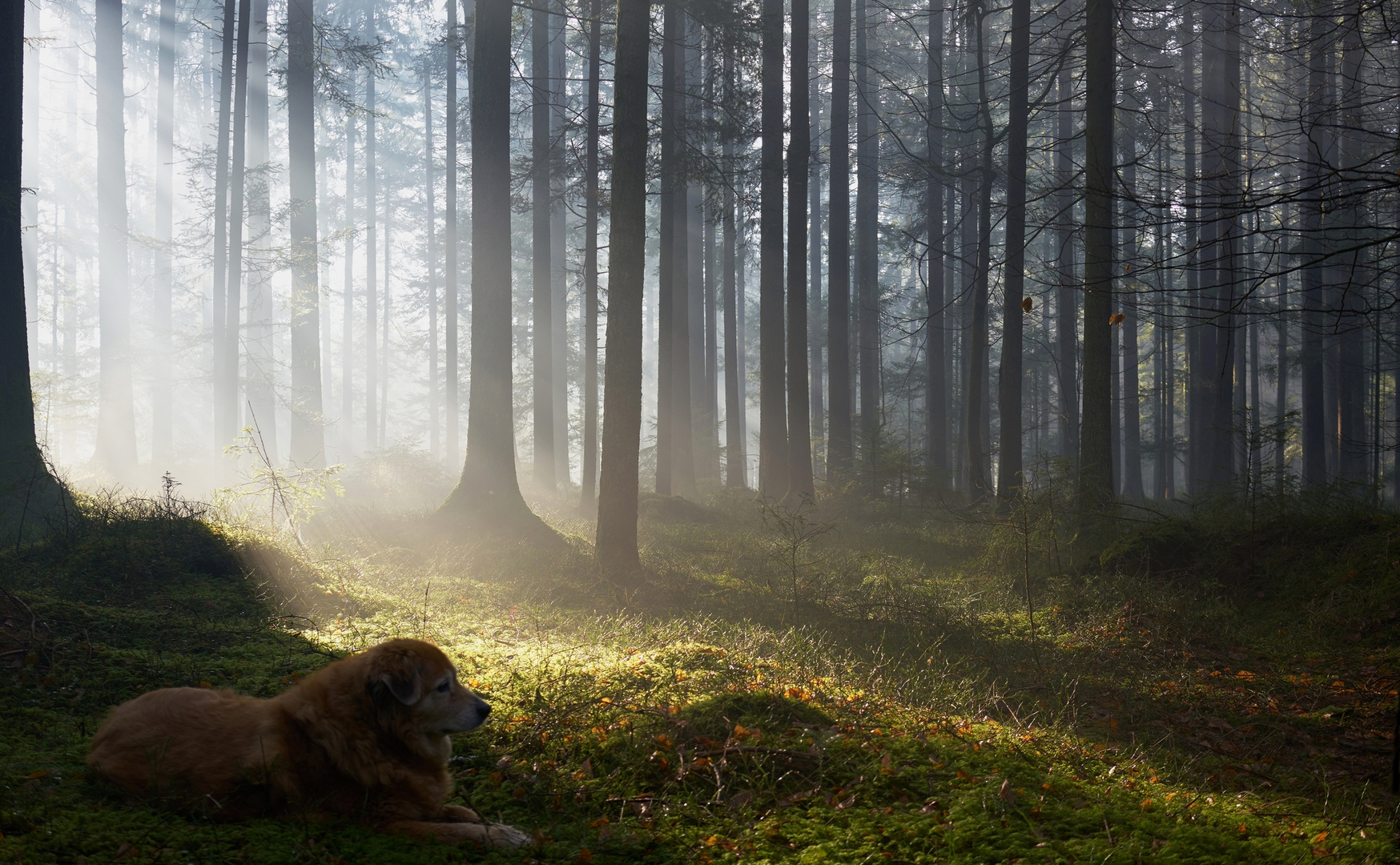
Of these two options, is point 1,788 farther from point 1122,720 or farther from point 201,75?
point 201,75

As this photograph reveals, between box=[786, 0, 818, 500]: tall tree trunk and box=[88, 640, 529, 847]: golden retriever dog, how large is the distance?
554 inches

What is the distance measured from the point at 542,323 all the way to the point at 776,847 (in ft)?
67.7

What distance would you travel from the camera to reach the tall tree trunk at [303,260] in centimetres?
2114

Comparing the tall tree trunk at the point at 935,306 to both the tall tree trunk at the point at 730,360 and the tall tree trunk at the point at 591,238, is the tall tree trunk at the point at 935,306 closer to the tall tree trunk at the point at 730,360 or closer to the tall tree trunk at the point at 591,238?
the tall tree trunk at the point at 730,360

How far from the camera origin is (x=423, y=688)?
320 cm

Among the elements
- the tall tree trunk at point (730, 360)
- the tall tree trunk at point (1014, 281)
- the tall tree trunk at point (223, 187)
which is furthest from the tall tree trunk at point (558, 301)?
the tall tree trunk at point (1014, 281)

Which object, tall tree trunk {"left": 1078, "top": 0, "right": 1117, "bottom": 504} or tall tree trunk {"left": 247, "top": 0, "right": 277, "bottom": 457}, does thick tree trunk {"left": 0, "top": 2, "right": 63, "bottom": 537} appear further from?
tall tree trunk {"left": 247, "top": 0, "right": 277, "bottom": 457}

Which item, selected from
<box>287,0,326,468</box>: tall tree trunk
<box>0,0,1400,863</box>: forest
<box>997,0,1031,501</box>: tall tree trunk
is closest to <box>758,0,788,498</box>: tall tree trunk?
<box>0,0,1400,863</box>: forest

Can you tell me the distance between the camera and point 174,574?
730 cm

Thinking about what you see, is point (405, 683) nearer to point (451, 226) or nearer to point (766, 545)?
point (766, 545)

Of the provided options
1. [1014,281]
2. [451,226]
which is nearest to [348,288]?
[451,226]

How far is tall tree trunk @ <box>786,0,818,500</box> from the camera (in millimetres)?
17344

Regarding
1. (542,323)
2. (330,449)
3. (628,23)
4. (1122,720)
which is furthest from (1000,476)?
(330,449)

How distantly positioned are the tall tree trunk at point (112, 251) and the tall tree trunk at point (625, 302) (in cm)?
2306
